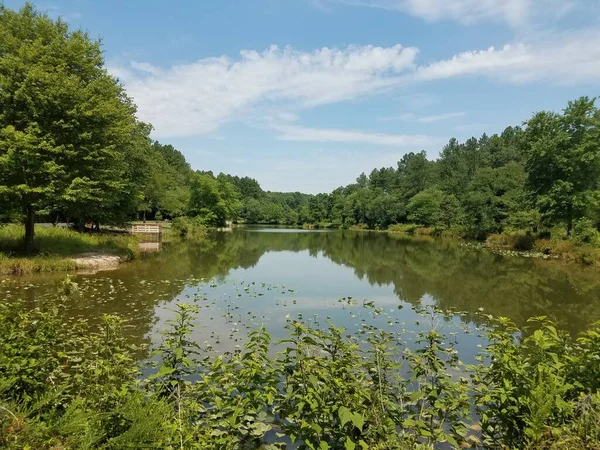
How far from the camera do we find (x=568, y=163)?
105 ft

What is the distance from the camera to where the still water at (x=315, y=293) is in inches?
420

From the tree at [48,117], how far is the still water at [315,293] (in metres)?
4.11

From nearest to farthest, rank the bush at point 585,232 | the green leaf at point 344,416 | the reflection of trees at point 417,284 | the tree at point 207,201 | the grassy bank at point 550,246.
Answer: the green leaf at point 344,416, the reflection of trees at point 417,284, the grassy bank at point 550,246, the bush at point 585,232, the tree at point 207,201

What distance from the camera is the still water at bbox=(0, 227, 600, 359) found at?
10.7 m

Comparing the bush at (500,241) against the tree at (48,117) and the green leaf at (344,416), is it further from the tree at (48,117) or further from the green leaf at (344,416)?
the green leaf at (344,416)

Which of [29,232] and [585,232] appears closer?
[29,232]

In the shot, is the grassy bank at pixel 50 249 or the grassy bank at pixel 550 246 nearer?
the grassy bank at pixel 50 249

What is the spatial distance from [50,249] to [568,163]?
37748 mm

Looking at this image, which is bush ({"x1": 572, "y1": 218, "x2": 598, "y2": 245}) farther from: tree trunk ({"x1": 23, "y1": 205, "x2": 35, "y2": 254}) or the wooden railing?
the wooden railing

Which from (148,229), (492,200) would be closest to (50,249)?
(148,229)

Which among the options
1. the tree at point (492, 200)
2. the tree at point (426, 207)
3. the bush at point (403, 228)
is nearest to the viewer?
the tree at point (492, 200)

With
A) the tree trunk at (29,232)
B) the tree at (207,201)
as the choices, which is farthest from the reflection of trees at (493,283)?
the tree at (207,201)

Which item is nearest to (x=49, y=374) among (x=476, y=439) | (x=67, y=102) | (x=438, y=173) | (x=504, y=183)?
(x=476, y=439)

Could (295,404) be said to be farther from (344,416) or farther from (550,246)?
(550,246)
